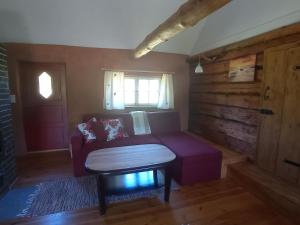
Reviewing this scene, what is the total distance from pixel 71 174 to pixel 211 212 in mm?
2051

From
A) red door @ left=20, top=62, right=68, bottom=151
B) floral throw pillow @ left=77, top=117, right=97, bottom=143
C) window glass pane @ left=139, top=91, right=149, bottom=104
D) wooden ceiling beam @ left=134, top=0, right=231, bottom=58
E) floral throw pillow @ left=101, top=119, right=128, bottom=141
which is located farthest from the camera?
window glass pane @ left=139, top=91, right=149, bottom=104

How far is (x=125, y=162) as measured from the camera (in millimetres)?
1978

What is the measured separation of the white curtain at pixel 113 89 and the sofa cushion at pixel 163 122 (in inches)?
29.2

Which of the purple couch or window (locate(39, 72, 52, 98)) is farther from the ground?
window (locate(39, 72, 52, 98))

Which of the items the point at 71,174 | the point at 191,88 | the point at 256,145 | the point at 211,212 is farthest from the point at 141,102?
the point at 211,212

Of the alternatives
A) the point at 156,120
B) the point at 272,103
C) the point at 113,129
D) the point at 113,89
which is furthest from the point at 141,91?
the point at 272,103

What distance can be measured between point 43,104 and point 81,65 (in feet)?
3.53

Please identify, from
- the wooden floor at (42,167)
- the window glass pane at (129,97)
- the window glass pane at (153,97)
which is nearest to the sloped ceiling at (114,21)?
the window glass pane at (129,97)

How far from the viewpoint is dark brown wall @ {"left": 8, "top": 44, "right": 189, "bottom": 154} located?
3.28m

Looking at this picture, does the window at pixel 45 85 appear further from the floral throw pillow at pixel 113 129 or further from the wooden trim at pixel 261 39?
the wooden trim at pixel 261 39

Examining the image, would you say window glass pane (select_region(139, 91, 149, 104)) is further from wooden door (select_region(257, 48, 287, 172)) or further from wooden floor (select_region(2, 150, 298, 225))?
wooden door (select_region(257, 48, 287, 172))

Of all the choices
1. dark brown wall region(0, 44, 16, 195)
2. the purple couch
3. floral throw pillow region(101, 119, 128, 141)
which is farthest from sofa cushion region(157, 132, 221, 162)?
dark brown wall region(0, 44, 16, 195)

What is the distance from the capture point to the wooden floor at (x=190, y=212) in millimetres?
1827

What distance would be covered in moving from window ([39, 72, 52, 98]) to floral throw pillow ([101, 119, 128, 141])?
1332mm
